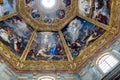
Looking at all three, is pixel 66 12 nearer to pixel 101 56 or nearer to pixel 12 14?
pixel 12 14

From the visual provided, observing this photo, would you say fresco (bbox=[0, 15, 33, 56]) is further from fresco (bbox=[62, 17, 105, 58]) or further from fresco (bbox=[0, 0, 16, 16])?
fresco (bbox=[62, 17, 105, 58])

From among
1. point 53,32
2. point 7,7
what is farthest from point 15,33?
point 53,32

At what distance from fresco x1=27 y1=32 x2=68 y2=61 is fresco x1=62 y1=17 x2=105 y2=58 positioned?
701 millimetres

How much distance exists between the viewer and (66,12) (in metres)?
20.8

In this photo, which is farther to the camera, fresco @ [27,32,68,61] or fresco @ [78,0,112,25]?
fresco @ [27,32,68,61]

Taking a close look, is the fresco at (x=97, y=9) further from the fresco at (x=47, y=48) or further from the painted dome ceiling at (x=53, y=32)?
the fresco at (x=47, y=48)

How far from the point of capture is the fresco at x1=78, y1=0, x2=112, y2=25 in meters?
17.9

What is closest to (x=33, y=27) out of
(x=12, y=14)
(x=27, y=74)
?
(x=12, y=14)

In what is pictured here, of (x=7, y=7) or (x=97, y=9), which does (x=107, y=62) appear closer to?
(x=97, y=9)

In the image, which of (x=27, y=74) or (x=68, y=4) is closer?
(x=27, y=74)

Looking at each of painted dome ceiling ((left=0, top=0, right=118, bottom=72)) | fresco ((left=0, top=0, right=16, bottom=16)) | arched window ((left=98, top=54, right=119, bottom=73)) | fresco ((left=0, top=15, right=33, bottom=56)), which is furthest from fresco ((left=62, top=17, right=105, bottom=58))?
fresco ((left=0, top=0, right=16, bottom=16))

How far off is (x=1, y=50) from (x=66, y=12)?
658 centimetres

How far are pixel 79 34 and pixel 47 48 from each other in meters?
2.58

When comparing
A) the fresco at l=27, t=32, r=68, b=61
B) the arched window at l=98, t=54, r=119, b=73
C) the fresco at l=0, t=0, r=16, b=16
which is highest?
the fresco at l=0, t=0, r=16, b=16
